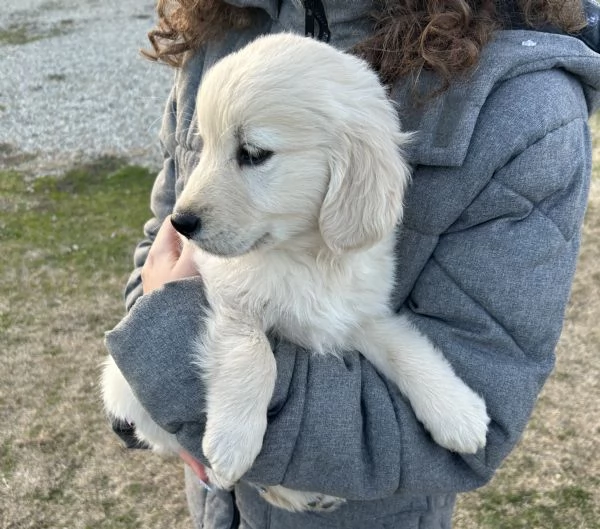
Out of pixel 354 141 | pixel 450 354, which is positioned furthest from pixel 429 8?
pixel 450 354

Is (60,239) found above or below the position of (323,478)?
below

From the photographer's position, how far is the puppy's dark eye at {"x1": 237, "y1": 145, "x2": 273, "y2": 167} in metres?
1.70

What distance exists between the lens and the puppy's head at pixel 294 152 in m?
1.66

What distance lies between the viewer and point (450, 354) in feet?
5.54

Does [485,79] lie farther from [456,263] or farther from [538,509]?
[538,509]

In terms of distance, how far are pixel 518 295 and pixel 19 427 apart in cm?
346

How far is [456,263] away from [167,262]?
0.92m

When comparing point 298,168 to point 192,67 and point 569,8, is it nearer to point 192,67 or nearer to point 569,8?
→ point 192,67

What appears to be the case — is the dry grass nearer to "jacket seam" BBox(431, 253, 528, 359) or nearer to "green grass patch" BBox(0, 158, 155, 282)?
"green grass patch" BBox(0, 158, 155, 282)

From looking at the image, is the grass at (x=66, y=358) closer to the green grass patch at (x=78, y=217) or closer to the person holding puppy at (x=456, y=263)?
the green grass patch at (x=78, y=217)

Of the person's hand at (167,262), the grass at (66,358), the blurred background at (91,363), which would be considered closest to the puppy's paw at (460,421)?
the person's hand at (167,262)

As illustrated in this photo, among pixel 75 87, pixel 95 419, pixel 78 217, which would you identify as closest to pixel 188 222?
pixel 95 419

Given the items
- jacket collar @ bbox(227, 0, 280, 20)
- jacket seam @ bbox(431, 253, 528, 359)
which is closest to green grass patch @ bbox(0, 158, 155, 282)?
jacket collar @ bbox(227, 0, 280, 20)

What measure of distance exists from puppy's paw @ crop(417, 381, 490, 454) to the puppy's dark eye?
0.77 metres
